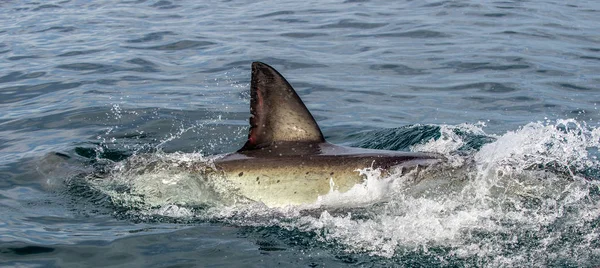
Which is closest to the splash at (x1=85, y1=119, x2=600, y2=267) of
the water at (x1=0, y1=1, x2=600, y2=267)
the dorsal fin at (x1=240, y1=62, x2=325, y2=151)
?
the water at (x1=0, y1=1, x2=600, y2=267)

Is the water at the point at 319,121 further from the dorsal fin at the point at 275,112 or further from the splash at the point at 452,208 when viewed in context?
the dorsal fin at the point at 275,112

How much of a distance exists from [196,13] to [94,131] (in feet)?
27.1

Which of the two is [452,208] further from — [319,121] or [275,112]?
[319,121]

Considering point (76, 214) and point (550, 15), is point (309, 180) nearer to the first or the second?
point (76, 214)

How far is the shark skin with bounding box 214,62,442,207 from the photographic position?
5.57 meters

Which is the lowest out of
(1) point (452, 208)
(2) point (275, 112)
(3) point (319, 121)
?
(3) point (319, 121)

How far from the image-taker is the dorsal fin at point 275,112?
574 cm

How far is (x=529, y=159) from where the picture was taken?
564 cm

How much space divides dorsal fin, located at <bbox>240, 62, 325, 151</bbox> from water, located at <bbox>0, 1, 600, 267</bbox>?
0.55 meters

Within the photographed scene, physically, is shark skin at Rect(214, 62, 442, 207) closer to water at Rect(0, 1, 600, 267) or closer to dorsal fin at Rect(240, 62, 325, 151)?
dorsal fin at Rect(240, 62, 325, 151)

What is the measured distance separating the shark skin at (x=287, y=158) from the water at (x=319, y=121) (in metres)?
0.14

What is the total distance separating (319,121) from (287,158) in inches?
129

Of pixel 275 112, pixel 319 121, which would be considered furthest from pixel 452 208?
pixel 319 121

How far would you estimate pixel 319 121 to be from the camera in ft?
29.3
